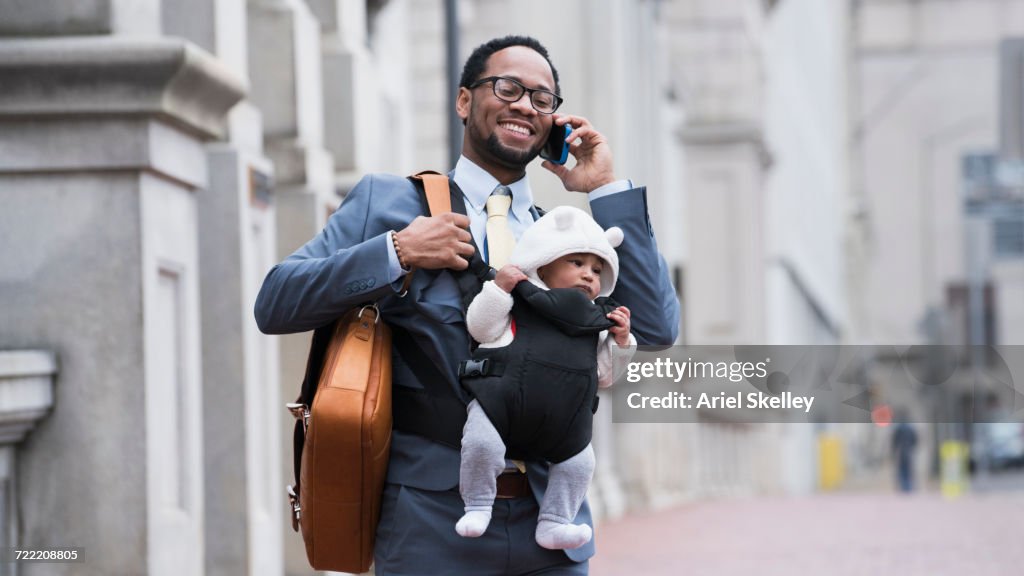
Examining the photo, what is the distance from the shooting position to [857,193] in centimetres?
8044

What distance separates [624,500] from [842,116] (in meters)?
57.2

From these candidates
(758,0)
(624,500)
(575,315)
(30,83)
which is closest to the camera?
(575,315)

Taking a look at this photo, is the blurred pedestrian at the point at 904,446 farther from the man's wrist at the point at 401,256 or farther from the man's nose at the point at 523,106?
the man's wrist at the point at 401,256

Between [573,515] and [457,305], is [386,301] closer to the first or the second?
[457,305]

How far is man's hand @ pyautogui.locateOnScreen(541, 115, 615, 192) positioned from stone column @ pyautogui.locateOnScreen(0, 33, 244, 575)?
2952 millimetres

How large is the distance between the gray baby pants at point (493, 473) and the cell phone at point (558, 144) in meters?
0.65

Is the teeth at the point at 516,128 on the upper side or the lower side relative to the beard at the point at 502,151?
upper

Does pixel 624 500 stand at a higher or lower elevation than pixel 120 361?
lower

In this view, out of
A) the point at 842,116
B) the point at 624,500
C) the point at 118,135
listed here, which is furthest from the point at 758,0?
the point at 842,116

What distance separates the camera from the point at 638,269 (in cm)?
396

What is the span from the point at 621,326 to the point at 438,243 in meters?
0.40

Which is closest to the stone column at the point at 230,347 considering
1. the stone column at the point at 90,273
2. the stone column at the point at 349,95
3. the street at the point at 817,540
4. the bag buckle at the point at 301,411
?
the stone column at the point at 90,273

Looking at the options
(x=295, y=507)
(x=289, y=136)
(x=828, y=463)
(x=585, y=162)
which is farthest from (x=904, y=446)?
(x=295, y=507)

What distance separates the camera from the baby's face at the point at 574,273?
3.74 meters
